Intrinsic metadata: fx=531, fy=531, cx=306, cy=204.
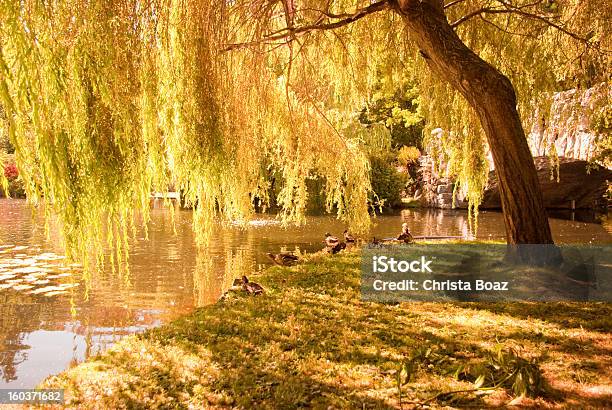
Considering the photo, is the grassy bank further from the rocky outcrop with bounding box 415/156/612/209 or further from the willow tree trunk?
the rocky outcrop with bounding box 415/156/612/209

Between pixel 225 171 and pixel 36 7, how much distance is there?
1.79 metres

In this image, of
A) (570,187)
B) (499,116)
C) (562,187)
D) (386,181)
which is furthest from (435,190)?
(499,116)

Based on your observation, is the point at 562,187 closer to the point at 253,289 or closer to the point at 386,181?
the point at 386,181

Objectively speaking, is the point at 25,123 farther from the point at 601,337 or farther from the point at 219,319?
the point at 601,337

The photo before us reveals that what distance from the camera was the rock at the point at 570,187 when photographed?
1930cm

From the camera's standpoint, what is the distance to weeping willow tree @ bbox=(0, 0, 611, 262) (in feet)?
10.8

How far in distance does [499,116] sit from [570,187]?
57.2ft

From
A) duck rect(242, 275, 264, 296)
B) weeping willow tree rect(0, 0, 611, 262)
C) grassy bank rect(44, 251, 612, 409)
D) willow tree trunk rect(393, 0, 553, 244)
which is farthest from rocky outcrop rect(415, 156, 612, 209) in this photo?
grassy bank rect(44, 251, 612, 409)

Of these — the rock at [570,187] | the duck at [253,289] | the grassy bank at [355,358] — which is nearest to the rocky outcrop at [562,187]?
the rock at [570,187]

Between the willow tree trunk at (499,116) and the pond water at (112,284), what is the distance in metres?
3.95

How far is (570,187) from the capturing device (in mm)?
20938

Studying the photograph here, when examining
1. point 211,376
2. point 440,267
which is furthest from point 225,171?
point 440,267

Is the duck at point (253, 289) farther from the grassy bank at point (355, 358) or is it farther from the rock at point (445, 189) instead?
the rock at point (445, 189)

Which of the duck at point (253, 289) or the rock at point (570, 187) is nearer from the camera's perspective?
the duck at point (253, 289)
